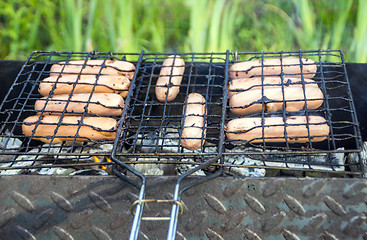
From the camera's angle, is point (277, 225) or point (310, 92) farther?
point (310, 92)

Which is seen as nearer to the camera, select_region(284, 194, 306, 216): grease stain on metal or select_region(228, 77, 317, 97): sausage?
select_region(284, 194, 306, 216): grease stain on metal

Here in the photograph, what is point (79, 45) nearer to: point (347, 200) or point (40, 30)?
point (40, 30)

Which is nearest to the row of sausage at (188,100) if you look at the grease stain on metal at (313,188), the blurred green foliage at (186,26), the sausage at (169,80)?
the sausage at (169,80)

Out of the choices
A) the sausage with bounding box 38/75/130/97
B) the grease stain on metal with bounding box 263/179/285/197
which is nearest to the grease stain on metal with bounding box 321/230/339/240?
the grease stain on metal with bounding box 263/179/285/197

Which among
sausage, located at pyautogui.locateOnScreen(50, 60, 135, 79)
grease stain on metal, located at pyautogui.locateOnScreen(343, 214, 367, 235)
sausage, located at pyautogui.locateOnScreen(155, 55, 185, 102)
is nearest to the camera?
grease stain on metal, located at pyautogui.locateOnScreen(343, 214, 367, 235)

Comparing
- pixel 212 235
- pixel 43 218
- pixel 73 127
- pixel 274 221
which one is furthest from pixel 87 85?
pixel 274 221

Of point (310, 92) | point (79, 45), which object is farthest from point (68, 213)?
point (79, 45)

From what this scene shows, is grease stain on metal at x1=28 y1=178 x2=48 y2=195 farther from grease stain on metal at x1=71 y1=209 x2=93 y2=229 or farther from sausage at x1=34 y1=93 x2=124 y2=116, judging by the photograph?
sausage at x1=34 y1=93 x2=124 y2=116
